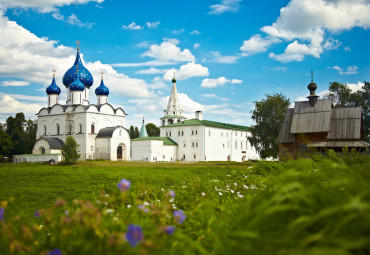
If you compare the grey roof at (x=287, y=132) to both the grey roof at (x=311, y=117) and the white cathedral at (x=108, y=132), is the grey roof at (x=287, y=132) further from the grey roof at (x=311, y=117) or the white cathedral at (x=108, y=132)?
the white cathedral at (x=108, y=132)

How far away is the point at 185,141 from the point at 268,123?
2001 cm

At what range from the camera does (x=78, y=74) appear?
43125 millimetres

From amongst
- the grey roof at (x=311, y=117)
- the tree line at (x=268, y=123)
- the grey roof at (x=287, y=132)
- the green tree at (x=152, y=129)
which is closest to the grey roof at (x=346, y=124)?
the grey roof at (x=311, y=117)

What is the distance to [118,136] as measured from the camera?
4084 centimetres

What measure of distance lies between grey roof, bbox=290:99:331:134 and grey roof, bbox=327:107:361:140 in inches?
30.6

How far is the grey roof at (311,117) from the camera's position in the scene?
78.7 ft

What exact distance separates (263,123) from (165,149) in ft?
64.3

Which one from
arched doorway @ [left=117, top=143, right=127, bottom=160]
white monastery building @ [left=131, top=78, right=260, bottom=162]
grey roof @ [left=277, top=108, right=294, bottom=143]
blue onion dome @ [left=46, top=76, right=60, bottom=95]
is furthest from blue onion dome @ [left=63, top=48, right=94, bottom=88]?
grey roof @ [left=277, top=108, right=294, bottom=143]

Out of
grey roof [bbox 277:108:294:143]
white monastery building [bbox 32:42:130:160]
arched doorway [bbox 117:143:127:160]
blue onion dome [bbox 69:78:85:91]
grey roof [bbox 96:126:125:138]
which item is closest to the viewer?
grey roof [bbox 277:108:294:143]

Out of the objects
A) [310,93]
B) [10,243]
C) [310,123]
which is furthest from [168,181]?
[310,93]

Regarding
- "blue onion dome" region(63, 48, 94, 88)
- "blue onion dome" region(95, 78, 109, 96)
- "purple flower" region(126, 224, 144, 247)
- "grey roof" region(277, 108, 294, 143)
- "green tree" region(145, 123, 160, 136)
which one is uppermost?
"blue onion dome" region(63, 48, 94, 88)

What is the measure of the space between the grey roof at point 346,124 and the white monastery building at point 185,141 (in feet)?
79.9

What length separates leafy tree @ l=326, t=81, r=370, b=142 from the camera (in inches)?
1334

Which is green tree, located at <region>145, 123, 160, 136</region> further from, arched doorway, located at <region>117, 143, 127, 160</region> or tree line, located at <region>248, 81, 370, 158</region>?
tree line, located at <region>248, 81, 370, 158</region>
